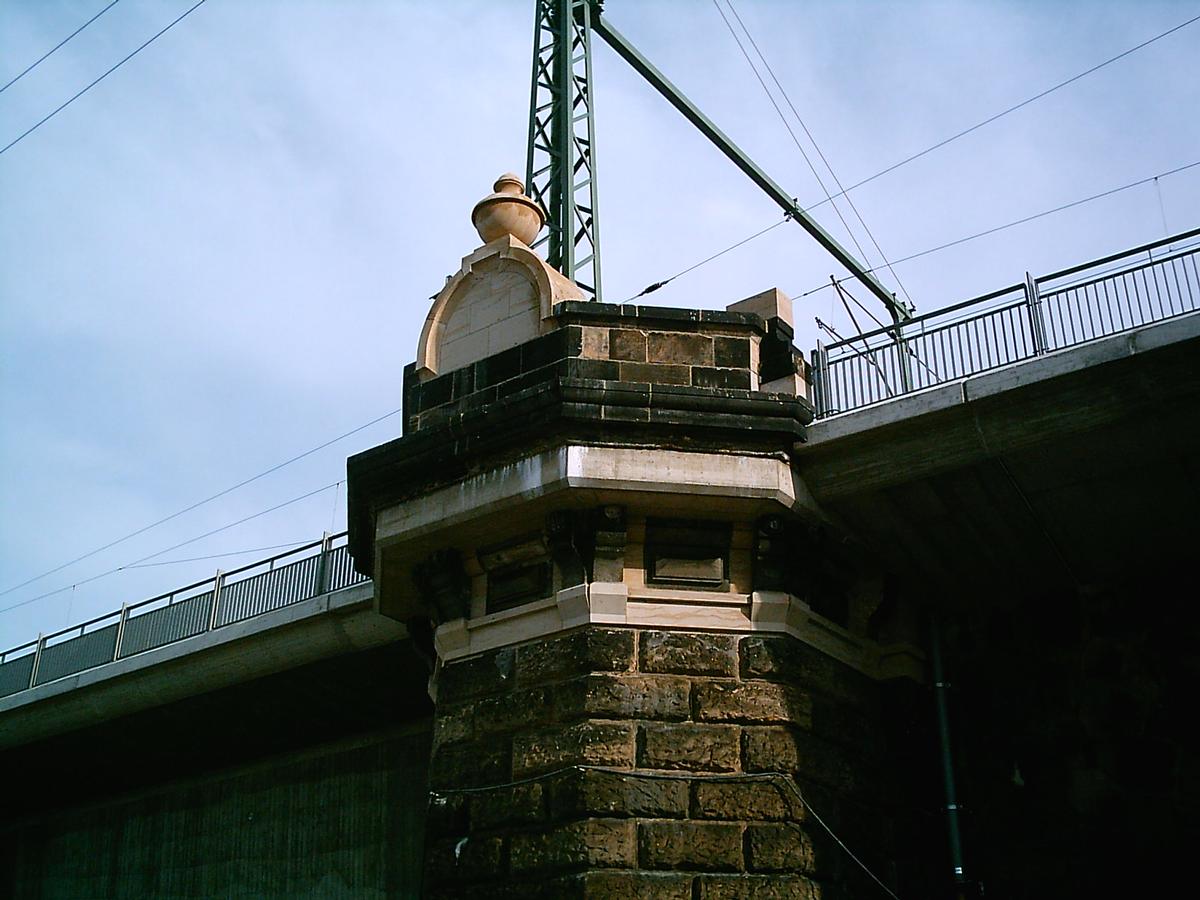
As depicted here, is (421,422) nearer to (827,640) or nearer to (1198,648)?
(827,640)

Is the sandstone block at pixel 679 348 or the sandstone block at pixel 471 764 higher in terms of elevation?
the sandstone block at pixel 679 348

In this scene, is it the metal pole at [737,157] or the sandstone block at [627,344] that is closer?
the sandstone block at [627,344]

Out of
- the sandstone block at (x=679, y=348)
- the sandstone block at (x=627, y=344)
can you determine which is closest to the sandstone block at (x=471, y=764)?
the sandstone block at (x=627, y=344)

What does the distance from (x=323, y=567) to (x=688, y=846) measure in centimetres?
865

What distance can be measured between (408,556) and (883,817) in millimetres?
4793

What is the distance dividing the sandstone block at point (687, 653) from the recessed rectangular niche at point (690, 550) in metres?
0.50

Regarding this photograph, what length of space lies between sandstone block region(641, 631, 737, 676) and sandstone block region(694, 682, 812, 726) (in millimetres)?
144

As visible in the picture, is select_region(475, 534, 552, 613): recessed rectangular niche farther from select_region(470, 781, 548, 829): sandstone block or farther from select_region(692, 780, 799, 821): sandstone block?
select_region(692, 780, 799, 821): sandstone block

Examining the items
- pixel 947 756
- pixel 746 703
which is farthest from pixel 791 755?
pixel 947 756

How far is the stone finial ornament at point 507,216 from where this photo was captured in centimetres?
1348

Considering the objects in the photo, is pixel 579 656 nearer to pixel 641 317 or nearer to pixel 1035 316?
pixel 641 317

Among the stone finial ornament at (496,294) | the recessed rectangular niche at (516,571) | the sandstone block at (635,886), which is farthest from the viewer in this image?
the stone finial ornament at (496,294)

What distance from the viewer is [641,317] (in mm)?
12125

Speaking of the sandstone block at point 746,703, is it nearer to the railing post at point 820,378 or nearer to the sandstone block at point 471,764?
the sandstone block at point 471,764
